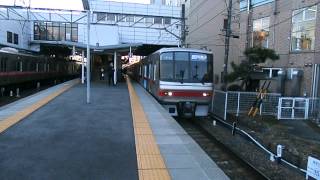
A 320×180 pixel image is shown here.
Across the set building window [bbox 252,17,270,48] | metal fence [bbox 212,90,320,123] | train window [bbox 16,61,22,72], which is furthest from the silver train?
train window [bbox 16,61,22,72]

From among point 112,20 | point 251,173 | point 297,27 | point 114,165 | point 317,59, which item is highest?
point 112,20

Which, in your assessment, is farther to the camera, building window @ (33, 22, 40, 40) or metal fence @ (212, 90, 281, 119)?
building window @ (33, 22, 40, 40)

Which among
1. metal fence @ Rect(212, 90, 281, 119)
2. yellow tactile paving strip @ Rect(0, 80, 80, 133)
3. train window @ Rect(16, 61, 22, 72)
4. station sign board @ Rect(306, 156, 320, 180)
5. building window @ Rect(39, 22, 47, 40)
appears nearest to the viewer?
station sign board @ Rect(306, 156, 320, 180)

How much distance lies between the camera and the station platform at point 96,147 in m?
6.03

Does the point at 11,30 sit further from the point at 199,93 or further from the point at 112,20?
the point at 199,93

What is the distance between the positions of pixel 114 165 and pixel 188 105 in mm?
9825

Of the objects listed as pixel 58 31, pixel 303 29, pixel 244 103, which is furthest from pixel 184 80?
pixel 58 31

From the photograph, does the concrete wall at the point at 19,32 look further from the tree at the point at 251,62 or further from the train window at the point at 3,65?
the tree at the point at 251,62

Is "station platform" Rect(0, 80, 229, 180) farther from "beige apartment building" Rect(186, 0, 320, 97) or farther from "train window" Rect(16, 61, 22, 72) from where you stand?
"train window" Rect(16, 61, 22, 72)

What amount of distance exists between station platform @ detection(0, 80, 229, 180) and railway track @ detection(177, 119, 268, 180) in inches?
55.1

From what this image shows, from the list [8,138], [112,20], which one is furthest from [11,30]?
[8,138]

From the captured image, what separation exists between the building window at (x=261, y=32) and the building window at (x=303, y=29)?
2.75m

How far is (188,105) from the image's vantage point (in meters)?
16.1

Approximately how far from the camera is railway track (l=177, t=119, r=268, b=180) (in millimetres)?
9073
